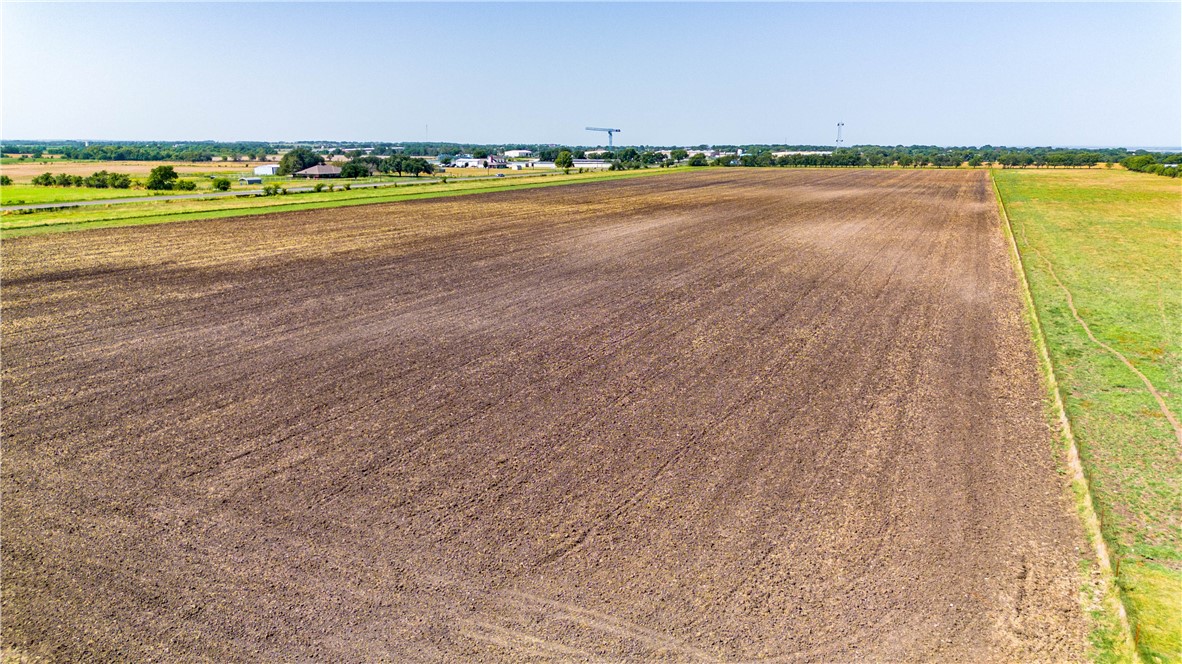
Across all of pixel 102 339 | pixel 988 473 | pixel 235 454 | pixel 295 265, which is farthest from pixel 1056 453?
pixel 295 265

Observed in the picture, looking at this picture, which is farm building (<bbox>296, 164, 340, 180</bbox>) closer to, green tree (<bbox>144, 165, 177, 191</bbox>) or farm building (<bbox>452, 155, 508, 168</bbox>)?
green tree (<bbox>144, 165, 177, 191</bbox>)

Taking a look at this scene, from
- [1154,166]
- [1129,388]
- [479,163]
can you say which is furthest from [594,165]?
[1129,388]

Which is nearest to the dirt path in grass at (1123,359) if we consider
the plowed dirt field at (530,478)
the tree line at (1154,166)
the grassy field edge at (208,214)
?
the plowed dirt field at (530,478)

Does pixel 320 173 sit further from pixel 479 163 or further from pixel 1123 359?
pixel 1123 359

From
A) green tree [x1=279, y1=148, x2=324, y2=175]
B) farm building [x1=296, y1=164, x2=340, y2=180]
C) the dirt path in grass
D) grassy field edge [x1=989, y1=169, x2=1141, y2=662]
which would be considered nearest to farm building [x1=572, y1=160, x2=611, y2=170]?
farm building [x1=296, y1=164, x2=340, y2=180]

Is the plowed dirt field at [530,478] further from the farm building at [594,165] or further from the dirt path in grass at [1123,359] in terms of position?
the farm building at [594,165]

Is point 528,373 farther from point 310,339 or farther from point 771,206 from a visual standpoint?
point 771,206
